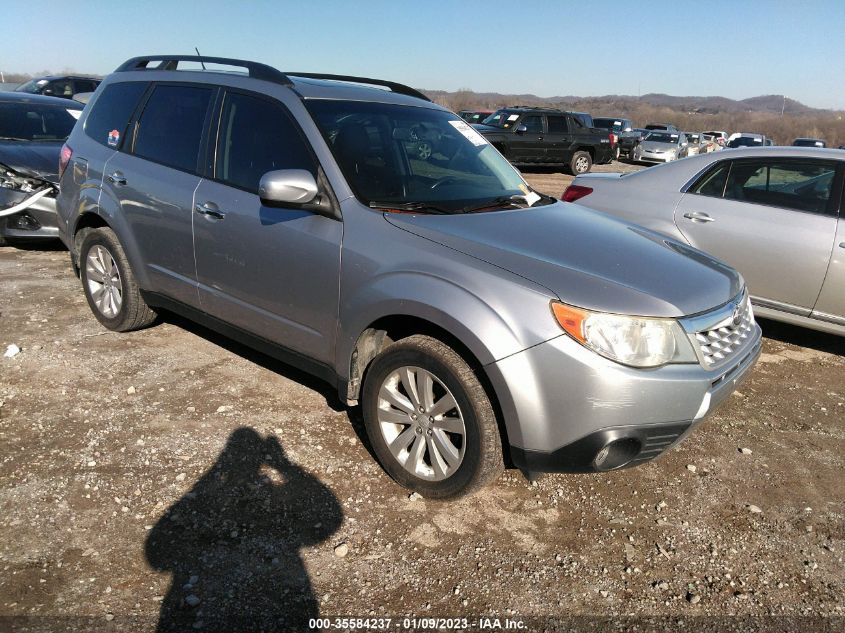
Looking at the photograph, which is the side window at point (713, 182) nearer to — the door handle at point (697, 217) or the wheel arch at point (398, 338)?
the door handle at point (697, 217)

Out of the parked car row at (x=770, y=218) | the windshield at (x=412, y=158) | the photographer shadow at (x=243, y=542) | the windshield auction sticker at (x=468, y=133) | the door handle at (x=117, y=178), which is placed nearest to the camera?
the photographer shadow at (x=243, y=542)

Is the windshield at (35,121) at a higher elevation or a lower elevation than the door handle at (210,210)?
higher

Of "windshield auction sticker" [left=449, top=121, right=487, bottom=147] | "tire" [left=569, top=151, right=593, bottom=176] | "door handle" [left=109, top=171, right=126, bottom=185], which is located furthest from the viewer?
"tire" [left=569, top=151, right=593, bottom=176]

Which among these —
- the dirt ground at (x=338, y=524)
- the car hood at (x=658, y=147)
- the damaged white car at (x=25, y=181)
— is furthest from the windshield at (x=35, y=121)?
the car hood at (x=658, y=147)

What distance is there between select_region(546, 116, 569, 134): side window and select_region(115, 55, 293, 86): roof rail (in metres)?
15.8

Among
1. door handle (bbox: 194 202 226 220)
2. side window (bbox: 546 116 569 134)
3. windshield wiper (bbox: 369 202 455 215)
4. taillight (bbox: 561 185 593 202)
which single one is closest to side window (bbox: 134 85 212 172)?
door handle (bbox: 194 202 226 220)

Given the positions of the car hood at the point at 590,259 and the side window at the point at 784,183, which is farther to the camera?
the side window at the point at 784,183

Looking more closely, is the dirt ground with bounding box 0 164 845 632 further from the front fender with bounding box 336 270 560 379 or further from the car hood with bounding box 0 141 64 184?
the car hood with bounding box 0 141 64 184

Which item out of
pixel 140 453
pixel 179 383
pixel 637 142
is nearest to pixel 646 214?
pixel 179 383

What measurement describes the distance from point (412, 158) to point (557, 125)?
16.8 m

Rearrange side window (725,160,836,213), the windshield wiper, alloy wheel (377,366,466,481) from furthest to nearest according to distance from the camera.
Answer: side window (725,160,836,213)
the windshield wiper
alloy wheel (377,366,466,481)

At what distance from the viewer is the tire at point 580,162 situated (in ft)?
64.6

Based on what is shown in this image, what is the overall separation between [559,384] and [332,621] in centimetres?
122

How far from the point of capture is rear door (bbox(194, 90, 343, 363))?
129 inches
